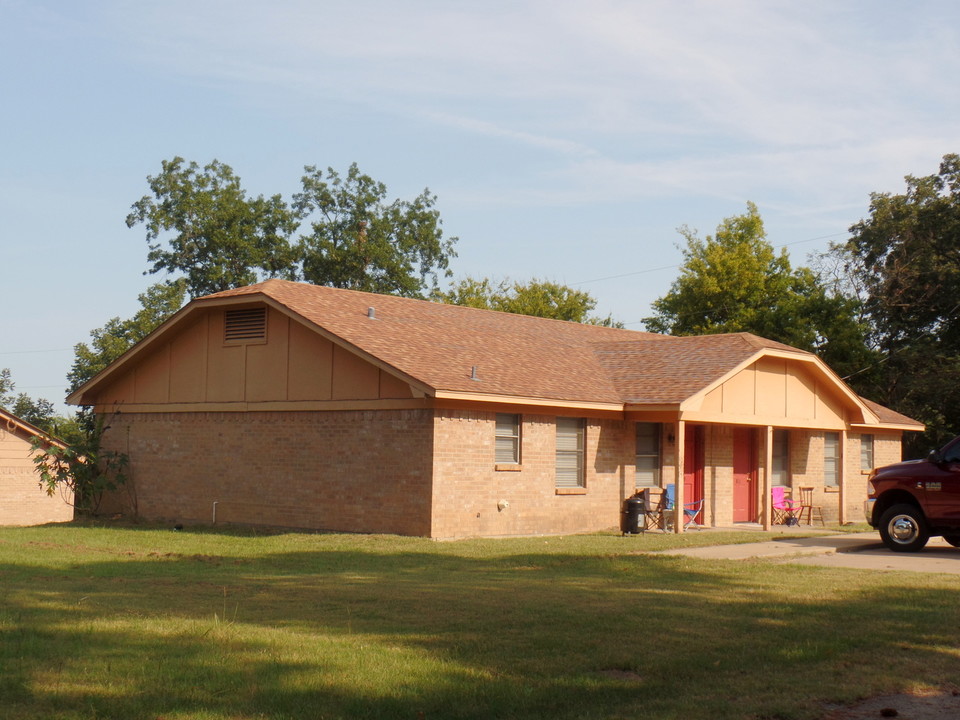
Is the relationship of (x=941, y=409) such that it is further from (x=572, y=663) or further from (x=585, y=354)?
(x=572, y=663)

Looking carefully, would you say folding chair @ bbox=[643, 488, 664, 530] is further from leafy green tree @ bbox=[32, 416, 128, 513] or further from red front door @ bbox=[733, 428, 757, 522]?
leafy green tree @ bbox=[32, 416, 128, 513]

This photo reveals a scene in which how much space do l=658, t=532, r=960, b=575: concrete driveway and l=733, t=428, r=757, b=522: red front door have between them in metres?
5.36

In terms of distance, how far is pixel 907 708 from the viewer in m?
7.56

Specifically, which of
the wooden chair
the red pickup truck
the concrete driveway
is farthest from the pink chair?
the red pickup truck

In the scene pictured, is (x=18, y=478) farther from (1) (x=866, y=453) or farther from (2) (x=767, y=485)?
(1) (x=866, y=453)

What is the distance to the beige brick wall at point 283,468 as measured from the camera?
2056cm

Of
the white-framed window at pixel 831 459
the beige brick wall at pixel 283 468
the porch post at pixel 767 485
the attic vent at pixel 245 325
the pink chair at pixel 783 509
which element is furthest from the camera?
the white-framed window at pixel 831 459

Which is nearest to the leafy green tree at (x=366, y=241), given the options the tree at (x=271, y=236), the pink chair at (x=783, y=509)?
the tree at (x=271, y=236)

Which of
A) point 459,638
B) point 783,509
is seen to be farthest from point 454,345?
point 459,638

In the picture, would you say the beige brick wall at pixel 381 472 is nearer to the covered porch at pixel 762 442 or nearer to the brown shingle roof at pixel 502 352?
the covered porch at pixel 762 442

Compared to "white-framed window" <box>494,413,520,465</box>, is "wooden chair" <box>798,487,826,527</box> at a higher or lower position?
lower

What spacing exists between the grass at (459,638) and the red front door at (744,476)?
36.7 ft

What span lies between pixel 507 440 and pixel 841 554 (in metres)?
6.45

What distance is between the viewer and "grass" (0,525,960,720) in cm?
725
